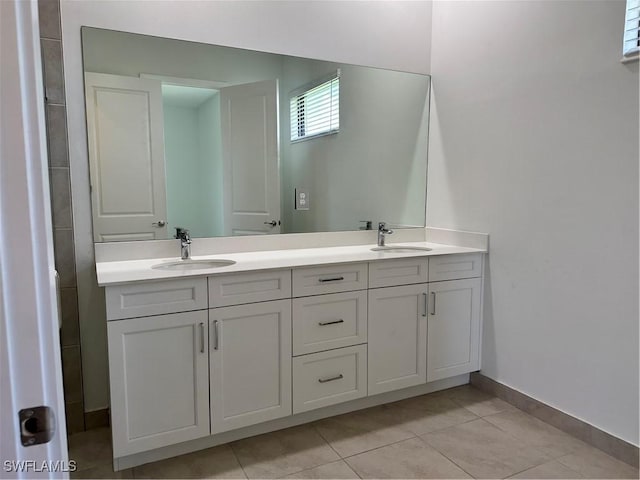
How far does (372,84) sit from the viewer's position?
287cm

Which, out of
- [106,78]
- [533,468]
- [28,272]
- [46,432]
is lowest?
[533,468]

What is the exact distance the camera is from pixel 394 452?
2.06 metres

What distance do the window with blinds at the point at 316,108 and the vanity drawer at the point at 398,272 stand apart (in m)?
0.94

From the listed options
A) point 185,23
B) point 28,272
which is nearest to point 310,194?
point 185,23

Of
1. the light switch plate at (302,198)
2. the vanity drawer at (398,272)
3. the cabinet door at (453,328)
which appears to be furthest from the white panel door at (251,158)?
the cabinet door at (453,328)

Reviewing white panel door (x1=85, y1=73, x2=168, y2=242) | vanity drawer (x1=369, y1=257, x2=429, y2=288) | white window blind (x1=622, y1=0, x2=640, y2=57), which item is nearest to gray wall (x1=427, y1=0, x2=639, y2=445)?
white window blind (x1=622, y1=0, x2=640, y2=57)

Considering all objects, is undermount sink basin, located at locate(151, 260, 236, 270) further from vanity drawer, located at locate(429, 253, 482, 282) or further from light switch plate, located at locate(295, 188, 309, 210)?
vanity drawer, located at locate(429, 253, 482, 282)

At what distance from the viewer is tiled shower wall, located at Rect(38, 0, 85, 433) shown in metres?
2.04

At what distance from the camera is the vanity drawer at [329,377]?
2.16 m

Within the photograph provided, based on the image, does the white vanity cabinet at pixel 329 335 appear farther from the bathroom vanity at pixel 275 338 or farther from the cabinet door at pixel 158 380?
the cabinet door at pixel 158 380

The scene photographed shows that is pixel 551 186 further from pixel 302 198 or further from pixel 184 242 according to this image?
pixel 184 242

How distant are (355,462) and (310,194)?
4.89 ft

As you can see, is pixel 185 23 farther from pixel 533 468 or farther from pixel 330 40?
pixel 533 468

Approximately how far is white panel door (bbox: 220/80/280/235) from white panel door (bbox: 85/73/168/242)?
0.35 meters
